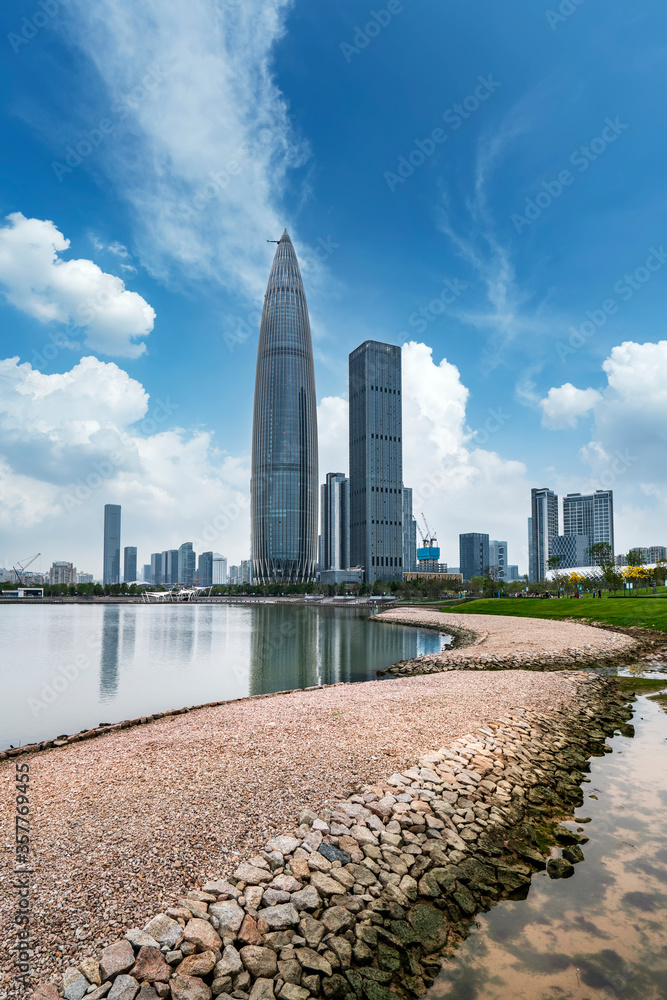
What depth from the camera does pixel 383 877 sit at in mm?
9594

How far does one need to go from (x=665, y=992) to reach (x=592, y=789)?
7.83 metres

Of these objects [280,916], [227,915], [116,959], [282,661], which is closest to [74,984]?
[116,959]

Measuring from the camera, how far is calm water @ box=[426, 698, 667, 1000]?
790cm

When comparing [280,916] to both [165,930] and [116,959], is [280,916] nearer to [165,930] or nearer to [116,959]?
[165,930]

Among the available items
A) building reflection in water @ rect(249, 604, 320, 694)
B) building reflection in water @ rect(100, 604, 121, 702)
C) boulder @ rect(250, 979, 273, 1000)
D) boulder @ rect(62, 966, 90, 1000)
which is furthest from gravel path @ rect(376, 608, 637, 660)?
boulder @ rect(62, 966, 90, 1000)

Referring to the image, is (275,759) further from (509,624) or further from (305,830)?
(509,624)

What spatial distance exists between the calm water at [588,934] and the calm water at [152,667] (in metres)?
17.8

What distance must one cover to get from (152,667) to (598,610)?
52118mm

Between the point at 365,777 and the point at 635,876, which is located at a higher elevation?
the point at 365,777

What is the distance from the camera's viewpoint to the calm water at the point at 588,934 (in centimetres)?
790

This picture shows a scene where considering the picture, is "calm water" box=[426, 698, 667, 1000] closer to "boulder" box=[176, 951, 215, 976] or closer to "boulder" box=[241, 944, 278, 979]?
"boulder" box=[241, 944, 278, 979]

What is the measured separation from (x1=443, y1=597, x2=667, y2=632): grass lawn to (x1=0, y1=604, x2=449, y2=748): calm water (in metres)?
17.3

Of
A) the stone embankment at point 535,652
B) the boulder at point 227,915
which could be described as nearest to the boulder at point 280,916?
the boulder at point 227,915

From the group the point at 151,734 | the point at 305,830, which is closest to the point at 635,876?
the point at 305,830
